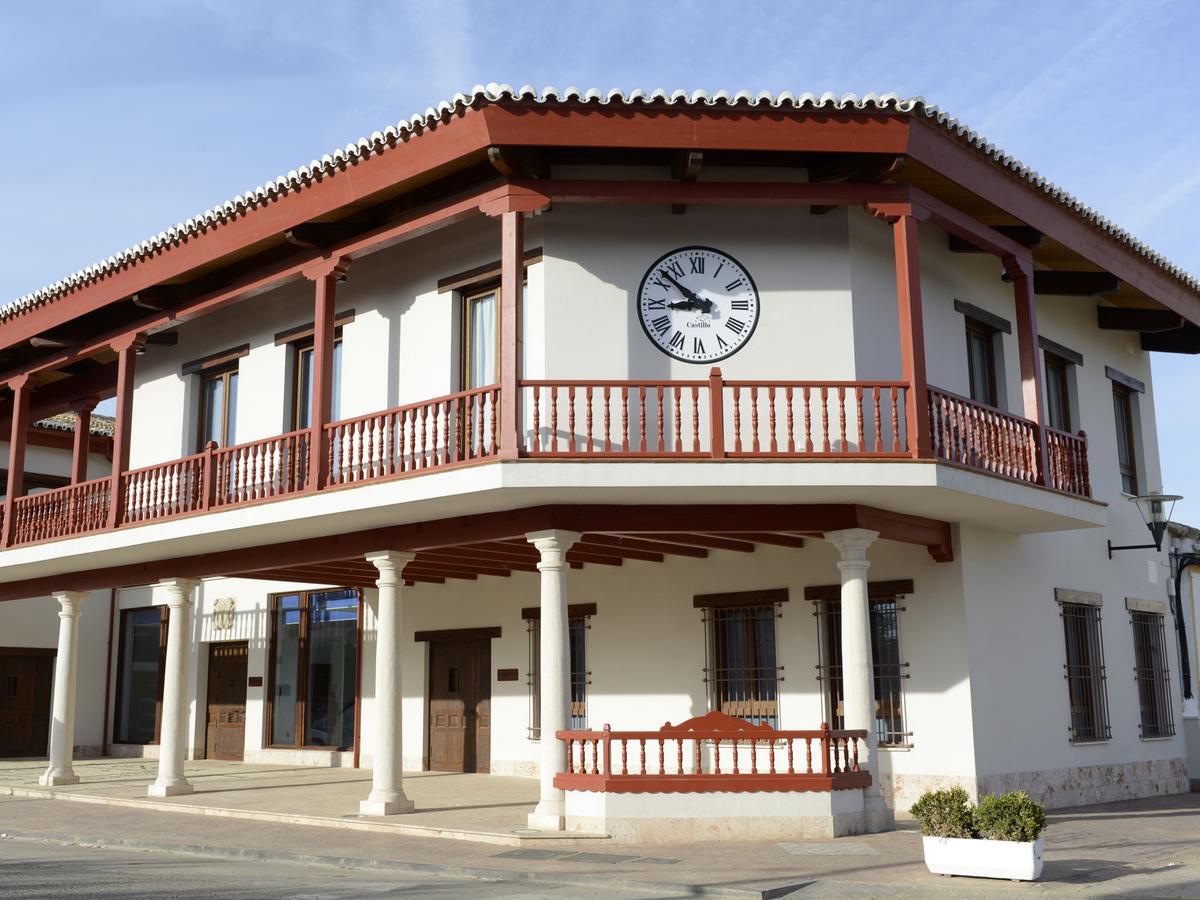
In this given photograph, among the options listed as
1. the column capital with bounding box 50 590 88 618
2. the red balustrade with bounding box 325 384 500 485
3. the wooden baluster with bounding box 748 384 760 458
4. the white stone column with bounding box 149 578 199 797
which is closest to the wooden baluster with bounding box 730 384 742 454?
the wooden baluster with bounding box 748 384 760 458

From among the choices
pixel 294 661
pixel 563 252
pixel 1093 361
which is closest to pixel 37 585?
pixel 294 661

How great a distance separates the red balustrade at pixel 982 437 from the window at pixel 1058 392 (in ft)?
11.1

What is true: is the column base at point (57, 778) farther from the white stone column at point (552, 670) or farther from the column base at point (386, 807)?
the white stone column at point (552, 670)

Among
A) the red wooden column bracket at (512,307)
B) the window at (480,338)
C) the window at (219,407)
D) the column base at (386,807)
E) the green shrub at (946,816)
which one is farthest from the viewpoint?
the window at (219,407)

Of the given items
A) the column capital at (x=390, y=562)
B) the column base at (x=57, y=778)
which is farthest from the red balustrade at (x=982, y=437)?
the column base at (x=57, y=778)

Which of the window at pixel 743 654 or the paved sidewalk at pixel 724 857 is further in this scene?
the window at pixel 743 654

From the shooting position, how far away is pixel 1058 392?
17.2 m

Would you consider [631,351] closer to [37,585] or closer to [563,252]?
[563,252]

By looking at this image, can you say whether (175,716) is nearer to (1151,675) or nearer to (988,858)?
(988,858)

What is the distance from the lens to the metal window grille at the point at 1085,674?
621 inches

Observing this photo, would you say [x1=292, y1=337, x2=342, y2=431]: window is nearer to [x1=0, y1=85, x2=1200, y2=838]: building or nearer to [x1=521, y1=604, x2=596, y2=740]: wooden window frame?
[x1=0, y1=85, x2=1200, y2=838]: building

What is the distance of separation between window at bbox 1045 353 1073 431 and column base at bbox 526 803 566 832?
9.07 m

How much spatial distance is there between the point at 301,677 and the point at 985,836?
43.7 feet

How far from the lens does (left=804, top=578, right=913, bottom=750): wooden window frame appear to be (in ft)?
45.8
